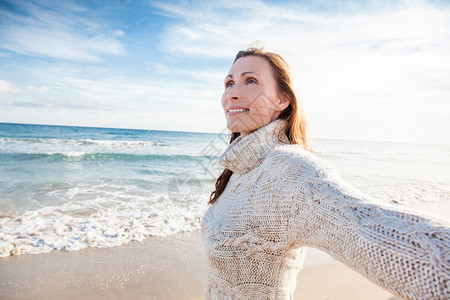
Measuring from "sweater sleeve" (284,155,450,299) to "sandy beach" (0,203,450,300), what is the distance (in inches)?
138

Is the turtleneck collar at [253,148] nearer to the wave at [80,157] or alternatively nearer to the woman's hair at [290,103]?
the woman's hair at [290,103]

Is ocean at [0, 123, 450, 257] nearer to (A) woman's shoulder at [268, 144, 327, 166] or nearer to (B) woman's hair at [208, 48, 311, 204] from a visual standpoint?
(B) woman's hair at [208, 48, 311, 204]

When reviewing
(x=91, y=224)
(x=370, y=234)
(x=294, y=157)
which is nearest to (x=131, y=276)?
(x=91, y=224)

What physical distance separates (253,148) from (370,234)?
79 centimetres

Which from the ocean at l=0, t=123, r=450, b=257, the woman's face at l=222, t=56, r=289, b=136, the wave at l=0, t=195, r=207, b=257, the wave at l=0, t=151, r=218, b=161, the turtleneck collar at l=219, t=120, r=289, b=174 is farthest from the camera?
the wave at l=0, t=151, r=218, b=161

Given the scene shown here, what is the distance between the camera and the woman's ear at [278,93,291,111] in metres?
1.60

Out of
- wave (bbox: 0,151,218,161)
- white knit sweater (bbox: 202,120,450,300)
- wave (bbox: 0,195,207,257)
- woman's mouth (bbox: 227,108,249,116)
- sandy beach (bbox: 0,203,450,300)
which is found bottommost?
sandy beach (bbox: 0,203,450,300)

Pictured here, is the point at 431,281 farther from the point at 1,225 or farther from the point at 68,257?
the point at 1,225

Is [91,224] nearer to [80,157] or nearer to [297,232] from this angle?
[297,232]

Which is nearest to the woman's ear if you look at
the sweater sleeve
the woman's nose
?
the woman's nose

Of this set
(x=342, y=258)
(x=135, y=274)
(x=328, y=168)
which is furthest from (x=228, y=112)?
(x=135, y=274)

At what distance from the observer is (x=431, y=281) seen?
21.6 inches

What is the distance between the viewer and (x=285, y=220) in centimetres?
99

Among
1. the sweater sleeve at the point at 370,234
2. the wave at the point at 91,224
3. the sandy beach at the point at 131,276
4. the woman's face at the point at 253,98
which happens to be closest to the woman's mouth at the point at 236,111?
the woman's face at the point at 253,98
